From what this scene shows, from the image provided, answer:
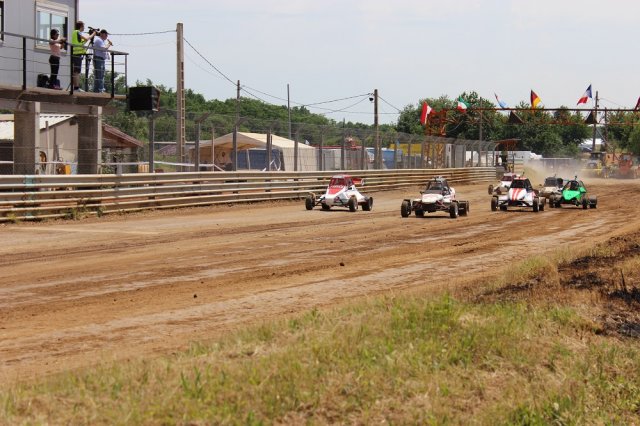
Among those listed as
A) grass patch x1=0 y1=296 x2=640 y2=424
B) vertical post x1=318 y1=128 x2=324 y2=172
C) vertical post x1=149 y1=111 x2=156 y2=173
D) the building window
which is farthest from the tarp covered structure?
grass patch x1=0 y1=296 x2=640 y2=424

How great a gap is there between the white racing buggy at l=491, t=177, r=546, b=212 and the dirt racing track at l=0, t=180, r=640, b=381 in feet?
12.5

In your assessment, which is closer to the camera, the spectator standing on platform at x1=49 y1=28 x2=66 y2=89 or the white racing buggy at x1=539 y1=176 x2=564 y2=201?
the spectator standing on platform at x1=49 y1=28 x2=66 y2=89

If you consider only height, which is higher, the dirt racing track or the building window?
the building window

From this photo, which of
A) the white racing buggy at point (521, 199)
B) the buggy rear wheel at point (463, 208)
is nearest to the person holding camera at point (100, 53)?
the buggy rear wheel at point (463, 208)

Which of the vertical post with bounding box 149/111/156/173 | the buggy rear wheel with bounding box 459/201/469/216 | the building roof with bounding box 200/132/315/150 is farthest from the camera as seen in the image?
the building roof with bounding box 200/132/315/150

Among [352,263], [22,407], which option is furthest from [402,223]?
[22,407]

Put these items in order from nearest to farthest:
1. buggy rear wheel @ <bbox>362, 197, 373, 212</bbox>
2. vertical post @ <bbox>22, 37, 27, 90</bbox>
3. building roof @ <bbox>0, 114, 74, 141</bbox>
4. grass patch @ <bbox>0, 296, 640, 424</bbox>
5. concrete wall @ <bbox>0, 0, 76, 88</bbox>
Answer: grass patch @ <bbox>0, 296, 640, 424</bbox> < vertical post @ <bbox>22, 37, 27, 90</bbox> < concrete wall @ <bbox>0, 0, 76, 88</bbox> < buggy rear wheel @ <bbox>362, 197, 373, 212</bbox> < building roof @ <bbox>0, 114, 74, 141</bbox>

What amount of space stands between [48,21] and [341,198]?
9.62 metres

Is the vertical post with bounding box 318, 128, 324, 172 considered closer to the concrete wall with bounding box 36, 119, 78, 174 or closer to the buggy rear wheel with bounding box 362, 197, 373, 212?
the buggy rear wheel with bounding box 362, 197, 373, 212

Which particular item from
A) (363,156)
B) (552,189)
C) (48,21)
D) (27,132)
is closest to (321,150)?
(363,156)

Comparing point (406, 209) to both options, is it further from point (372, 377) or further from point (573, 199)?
point (372, 377)

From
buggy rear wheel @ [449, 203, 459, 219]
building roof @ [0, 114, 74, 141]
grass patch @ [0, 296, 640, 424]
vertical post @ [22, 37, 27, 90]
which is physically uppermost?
vertical post @ [22, 37, 27, 90]

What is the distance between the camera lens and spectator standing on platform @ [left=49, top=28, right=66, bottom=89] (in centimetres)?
2239

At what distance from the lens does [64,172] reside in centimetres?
2519
